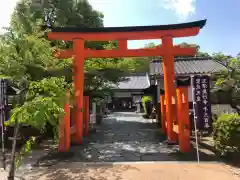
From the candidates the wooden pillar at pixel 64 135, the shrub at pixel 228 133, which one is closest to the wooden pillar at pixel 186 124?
the shrub at pixel 228 133

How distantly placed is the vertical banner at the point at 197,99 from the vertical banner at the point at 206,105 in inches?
3.7

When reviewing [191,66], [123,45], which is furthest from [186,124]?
[191,66]

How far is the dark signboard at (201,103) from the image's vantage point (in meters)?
7.14

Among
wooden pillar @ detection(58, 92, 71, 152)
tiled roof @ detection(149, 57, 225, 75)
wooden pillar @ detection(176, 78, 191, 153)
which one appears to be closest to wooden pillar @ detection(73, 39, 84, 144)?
wooden pillar @ detection(58, 92, 71, 152)

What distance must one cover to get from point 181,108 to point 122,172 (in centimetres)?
333

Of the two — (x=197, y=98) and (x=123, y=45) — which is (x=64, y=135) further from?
(x=197, y=98)

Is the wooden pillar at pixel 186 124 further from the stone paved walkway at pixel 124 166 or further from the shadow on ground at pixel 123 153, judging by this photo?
the stone paved walkway at pixel 124 166

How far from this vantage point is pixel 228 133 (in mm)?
6176

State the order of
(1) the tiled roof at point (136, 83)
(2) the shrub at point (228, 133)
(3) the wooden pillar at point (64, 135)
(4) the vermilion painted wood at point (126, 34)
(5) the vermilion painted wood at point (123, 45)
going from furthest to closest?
(1) the tiled roof at point (136, 83) → (5) the vermilion painted wood at point (123, 45) → (4) the vermilion painted wood at point (126, 34) → (3) the wooden pillar at point (64, 135) → (2) the shrub at point (228, 133)

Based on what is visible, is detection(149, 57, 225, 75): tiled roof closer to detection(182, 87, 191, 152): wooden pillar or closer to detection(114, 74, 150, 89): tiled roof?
detection(182, 87, 191, 152): wooden pillar

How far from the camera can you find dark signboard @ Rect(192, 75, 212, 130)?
7141 mm

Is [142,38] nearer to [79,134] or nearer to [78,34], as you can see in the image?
[78,34]

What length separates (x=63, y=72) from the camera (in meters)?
8.17

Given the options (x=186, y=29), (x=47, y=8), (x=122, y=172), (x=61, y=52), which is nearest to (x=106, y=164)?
(x=122, y=172)
